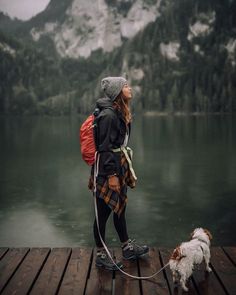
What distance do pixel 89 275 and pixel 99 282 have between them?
281 millimetres

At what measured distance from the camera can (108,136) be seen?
569 centimetres

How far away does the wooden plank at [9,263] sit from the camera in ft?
18.6

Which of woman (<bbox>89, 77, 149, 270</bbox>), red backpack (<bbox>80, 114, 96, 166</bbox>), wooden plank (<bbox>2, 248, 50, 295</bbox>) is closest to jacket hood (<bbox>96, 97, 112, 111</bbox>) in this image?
woman (<bbox>89, 77, 149, 270</bbox>)

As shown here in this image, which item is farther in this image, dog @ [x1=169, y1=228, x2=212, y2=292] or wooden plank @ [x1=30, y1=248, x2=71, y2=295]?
wooden plank @ [x1=30, y1=248, x2=71, y2=295]

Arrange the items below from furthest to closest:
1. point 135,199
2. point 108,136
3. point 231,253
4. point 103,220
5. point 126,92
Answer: point 135,199 < point 231,253 < point 103,220 < point 126,92 < point 108,136

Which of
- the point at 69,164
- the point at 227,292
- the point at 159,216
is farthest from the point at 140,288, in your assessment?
the point at 69,164

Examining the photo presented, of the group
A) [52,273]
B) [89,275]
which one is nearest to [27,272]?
[52,273]

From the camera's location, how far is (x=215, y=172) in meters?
24.8

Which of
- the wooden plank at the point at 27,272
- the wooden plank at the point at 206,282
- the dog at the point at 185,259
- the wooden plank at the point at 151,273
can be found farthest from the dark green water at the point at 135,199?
the dog at the point at 185,259

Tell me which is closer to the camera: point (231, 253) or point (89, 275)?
point (89, 275)

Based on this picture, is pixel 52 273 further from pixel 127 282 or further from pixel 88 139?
pixel 88 139

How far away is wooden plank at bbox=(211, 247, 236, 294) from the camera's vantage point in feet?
17.6

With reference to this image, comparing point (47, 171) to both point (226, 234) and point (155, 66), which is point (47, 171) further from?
point (155, 66)

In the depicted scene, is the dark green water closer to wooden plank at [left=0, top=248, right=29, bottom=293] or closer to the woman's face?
wooden plank at [left=0, top=248, right=29, bottom=293]
